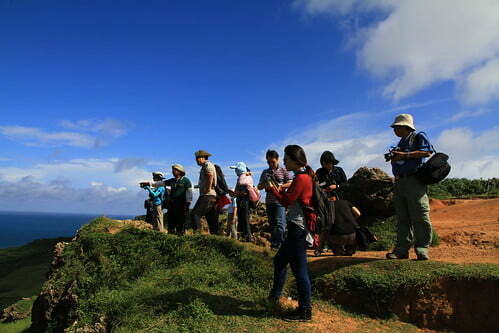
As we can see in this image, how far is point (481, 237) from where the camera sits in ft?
33.1

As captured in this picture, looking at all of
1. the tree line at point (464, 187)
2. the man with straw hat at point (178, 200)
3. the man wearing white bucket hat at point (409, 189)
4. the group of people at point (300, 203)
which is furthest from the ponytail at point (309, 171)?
the tree line at point (464, 187)

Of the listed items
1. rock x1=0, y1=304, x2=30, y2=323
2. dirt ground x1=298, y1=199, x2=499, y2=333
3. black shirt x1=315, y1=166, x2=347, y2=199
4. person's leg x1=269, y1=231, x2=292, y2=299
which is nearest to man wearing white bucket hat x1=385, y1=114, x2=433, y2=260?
dirt ground x1=298, y1=199, x2=499, y2=333

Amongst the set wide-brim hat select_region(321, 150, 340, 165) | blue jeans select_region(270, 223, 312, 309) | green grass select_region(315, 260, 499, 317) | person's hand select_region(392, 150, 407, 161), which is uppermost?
wide-brim hat select_region(321, 150, 340, 165)

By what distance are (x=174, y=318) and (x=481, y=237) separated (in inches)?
351

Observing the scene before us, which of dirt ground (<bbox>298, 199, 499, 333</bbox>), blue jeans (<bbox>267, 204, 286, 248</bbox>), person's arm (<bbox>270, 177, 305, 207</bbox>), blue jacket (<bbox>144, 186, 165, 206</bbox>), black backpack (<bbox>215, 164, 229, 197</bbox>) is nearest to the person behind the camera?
person's arm (<bbox>270, 177, 305, 207</bbox>)

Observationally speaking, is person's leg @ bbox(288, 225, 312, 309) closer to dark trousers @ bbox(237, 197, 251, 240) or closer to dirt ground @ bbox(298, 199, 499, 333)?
dirt ground @ bbox(298, 199, 499, 333)

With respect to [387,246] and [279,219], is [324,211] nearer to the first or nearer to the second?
[279,219]

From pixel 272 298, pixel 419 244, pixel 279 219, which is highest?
pixel 279 219

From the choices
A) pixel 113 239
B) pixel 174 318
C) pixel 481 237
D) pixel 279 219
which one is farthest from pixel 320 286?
pixel 481 237

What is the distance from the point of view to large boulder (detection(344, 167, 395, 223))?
13109mm

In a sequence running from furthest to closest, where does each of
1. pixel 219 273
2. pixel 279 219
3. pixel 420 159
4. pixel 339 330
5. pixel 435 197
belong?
pixel 435 197 < pixel 279 219 < pixel 219 273 < pixel 420 159 < pixel 339 330

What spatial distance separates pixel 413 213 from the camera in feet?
20.3

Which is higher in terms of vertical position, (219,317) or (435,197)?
(435,197)

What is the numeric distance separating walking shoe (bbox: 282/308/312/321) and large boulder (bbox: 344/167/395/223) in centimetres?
865
